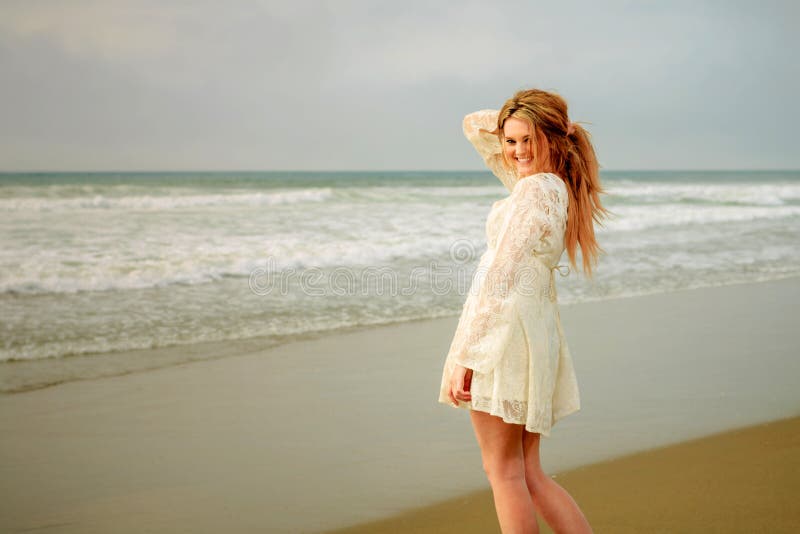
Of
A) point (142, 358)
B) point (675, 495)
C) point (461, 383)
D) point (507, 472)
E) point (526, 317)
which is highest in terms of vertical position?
point (526, 317)

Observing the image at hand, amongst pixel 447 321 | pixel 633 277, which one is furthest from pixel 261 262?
pixel 633 277

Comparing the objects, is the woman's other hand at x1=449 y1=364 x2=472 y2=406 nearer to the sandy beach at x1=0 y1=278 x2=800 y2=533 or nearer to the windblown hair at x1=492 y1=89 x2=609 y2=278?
the windblown hair at x1=492 y1=89 x2=609 y2=278

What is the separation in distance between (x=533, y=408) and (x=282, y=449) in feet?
7.70

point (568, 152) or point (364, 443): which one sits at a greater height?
point (568, 152)

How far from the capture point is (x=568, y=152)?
243 centimetres

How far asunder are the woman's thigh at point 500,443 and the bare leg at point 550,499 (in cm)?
11

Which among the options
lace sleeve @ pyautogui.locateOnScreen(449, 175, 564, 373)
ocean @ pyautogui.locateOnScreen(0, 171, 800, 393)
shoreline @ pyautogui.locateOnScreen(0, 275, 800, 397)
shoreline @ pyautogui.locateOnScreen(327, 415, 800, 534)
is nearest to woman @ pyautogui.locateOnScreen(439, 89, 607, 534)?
lace sleeve @ pyautogui.locateOnScreen(449, 175, 564, 373)

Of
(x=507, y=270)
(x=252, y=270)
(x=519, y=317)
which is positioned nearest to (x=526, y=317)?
(x=519, y=317)

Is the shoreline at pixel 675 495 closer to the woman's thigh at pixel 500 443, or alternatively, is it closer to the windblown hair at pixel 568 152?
the woman's thigh at pixel 500 443

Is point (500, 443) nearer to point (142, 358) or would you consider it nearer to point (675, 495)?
point (675, 495)

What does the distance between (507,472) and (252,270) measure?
29.8 feet

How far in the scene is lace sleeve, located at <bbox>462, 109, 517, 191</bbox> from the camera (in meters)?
2.91

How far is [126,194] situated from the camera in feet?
83.3

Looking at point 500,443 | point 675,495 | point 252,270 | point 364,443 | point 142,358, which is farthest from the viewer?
point 252,270
